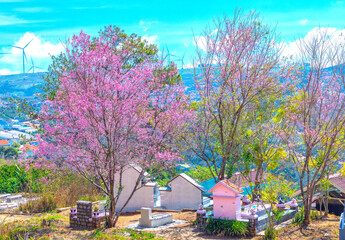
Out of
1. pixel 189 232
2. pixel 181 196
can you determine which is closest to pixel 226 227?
pixel 189 232

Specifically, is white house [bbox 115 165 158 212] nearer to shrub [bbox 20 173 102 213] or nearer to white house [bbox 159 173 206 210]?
white house [bbox 159 173 206 210]

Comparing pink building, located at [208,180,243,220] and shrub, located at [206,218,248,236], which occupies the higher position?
pink building, located at [208,180,243,220]

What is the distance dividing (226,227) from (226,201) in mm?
970

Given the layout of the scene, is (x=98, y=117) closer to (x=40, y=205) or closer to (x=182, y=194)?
(x=182, y=194)

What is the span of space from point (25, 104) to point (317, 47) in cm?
1247

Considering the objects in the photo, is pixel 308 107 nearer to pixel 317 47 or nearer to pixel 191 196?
pixel 317 47

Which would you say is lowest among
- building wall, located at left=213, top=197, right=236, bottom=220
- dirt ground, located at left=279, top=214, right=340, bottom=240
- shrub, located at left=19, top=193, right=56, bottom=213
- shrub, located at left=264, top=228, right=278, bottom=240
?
dirt ground, located at left=279, top=214, right=340, bottom=240

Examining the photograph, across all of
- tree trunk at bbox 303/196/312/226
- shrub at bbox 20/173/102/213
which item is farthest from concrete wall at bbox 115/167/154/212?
tree trunk at bbox 303/196/312/226

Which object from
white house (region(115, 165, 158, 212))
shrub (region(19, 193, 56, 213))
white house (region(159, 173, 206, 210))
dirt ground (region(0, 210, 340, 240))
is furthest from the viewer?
white house (region(115, 165, 158, 212))

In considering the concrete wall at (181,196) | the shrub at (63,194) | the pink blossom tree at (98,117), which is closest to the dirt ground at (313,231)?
the pink blossom tree at (98,117)

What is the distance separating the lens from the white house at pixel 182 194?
1617cm

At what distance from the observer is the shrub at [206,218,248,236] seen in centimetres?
1138

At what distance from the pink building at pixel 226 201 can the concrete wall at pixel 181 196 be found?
3.67m

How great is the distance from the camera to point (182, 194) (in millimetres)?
16438
